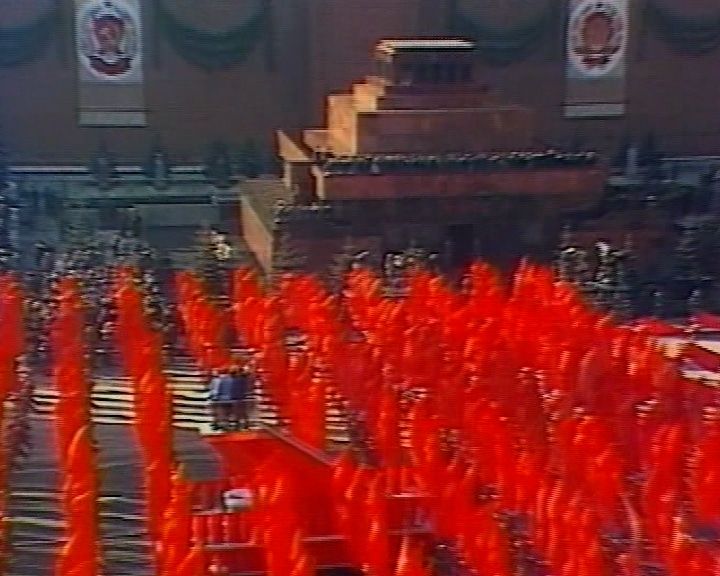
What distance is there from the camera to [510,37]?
26.0 meters

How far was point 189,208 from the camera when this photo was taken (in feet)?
74.8

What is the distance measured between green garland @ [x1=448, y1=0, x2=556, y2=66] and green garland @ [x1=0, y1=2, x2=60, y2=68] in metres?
8.36

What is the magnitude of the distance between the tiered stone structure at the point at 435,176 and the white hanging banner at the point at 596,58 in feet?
23.1

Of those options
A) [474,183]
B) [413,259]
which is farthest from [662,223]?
[413,259]

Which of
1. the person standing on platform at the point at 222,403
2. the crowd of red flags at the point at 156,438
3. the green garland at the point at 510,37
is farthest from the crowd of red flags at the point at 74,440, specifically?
the green garland at the point at 510,37

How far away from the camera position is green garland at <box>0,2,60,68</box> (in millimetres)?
24984

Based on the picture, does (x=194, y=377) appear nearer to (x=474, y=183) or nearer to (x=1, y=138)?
(x=474, y=183)

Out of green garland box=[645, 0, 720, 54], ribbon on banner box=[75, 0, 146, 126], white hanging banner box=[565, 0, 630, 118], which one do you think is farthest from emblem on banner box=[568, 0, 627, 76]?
ribbon on banner box=[75, 0, 146, 126]

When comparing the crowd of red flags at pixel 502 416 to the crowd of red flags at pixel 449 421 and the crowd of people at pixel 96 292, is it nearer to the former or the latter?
the crowd of red flags at pixel 449 421

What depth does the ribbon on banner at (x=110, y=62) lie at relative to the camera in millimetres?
25062

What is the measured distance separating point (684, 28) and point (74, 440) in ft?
61.7

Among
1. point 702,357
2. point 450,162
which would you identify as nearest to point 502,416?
point 702,357

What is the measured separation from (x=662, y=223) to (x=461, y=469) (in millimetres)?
9479

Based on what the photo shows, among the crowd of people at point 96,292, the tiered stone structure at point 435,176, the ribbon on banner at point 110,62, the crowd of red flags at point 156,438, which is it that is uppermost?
the ribbon on banner at point 110,62
